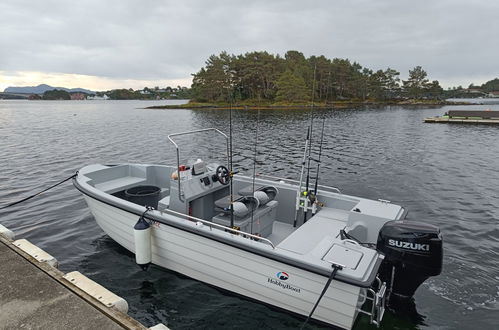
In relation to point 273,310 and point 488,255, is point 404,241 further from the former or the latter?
point 488,255

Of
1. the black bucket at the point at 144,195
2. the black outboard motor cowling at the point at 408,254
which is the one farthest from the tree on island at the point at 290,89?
the black outboard motor cowling at the point at 408,254

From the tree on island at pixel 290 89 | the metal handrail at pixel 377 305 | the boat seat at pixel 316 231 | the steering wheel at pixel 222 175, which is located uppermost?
the tree on island at pixel 290 89

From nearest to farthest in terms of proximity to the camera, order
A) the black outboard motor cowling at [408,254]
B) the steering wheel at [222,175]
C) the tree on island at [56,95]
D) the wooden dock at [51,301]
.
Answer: the wooden dock at [51,301] → the black outboard motor cowling at [408,254] → the steering wheel at [222,175] → the tree on island at [56,95]

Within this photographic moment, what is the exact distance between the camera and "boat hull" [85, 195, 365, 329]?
4379 millimetres

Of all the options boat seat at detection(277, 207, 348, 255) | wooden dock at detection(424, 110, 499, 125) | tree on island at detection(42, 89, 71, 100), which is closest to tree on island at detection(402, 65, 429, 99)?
wooden dock at detection(424, 110, 499, 125)

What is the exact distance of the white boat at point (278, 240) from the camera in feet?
14.3

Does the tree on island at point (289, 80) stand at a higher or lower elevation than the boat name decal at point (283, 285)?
higher

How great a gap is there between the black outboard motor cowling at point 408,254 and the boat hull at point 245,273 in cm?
72

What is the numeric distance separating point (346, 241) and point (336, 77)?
303 ft

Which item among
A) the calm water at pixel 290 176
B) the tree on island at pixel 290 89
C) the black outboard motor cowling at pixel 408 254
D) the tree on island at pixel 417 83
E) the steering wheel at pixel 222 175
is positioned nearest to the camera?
the black outboard motor cowling at pixel 408 254

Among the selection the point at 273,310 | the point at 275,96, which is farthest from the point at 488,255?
the point at 275,96

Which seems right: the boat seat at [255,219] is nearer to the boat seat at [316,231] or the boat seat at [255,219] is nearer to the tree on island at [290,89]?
the boat seat at [316,231]

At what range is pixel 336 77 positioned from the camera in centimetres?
9000

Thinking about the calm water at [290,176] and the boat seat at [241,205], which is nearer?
the calm water at [290,176]
